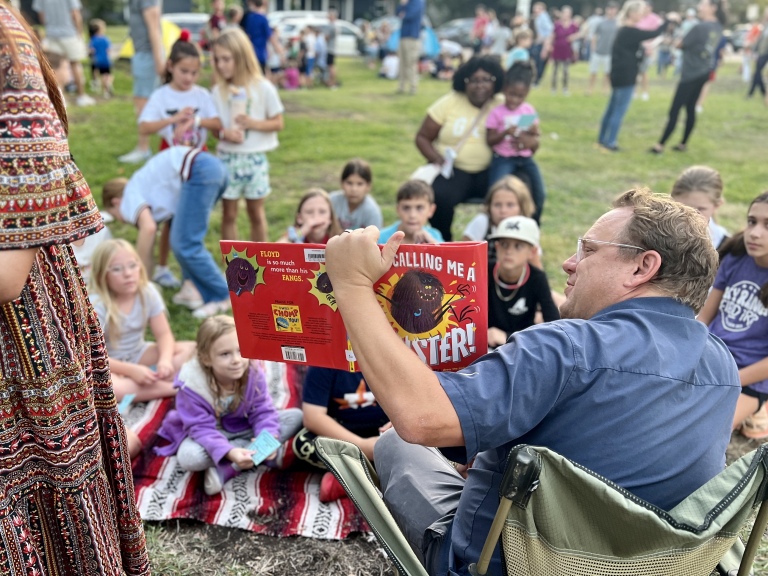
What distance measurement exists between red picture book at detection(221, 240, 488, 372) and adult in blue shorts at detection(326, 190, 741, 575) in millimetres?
129

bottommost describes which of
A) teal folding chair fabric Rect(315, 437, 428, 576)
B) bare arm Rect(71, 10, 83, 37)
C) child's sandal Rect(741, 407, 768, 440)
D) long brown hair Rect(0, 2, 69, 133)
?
child's sandal Rect(741, 407, 768, 440)

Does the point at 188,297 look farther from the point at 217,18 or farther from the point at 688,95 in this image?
the point at 217,18

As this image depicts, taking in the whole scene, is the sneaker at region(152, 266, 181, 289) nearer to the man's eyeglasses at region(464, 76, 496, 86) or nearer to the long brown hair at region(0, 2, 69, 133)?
the man's eyeglasses at region(464, 76, 496, 86)

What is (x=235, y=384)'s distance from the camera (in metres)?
3.36

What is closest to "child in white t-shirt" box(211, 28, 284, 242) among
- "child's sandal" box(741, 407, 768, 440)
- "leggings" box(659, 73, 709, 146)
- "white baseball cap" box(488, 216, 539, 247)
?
"white baseball cap" box(488, 216, 539, 247)

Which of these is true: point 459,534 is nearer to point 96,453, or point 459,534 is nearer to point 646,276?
point 646,276

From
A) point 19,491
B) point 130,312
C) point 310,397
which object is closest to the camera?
point 19,491

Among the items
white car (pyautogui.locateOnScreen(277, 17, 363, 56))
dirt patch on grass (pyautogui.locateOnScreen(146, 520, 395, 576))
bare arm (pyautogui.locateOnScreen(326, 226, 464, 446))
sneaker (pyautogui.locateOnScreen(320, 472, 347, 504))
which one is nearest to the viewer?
bare arm (pyautogui.locateOnScreen(326, 226, 464, 446))

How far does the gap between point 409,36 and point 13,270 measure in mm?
14440

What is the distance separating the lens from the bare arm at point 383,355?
1.45m

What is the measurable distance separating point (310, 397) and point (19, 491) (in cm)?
174

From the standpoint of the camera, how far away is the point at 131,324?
13.1ft

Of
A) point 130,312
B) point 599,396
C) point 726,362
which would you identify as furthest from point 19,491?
point 130,312

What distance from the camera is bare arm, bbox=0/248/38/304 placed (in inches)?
52.4
